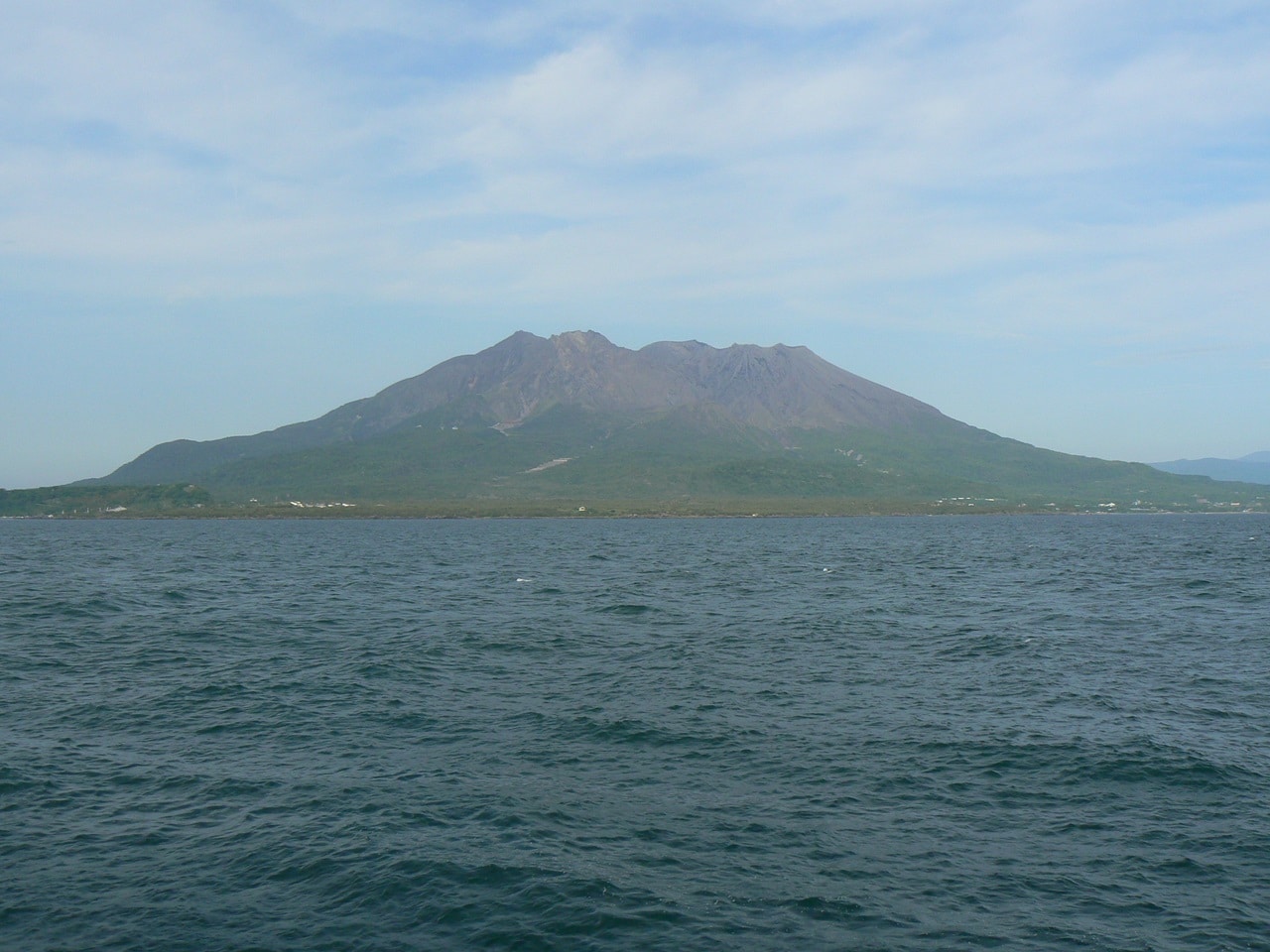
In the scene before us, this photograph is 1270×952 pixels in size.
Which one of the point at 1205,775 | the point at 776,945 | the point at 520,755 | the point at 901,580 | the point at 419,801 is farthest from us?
the point at 901,580

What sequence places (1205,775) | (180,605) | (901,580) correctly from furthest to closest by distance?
(901,580) → (180,605) → (1205,775)

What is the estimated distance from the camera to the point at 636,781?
36406 mm

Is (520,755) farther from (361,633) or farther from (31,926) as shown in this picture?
(361,633)

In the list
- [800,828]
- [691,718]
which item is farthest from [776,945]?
[691,718]

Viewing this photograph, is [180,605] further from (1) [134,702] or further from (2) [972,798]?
(2) [972,798]

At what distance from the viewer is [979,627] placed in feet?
241

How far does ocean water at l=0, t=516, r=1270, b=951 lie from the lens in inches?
995

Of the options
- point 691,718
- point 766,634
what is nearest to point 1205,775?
point 691,718

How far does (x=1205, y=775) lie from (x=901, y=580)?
7715cm

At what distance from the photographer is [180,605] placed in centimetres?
8794

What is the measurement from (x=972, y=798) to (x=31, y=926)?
30101mm

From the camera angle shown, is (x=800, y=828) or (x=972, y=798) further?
(x=972, y=798)

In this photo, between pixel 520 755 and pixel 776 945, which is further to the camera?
pixel 520 755

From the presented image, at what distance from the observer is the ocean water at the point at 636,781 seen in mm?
25266
